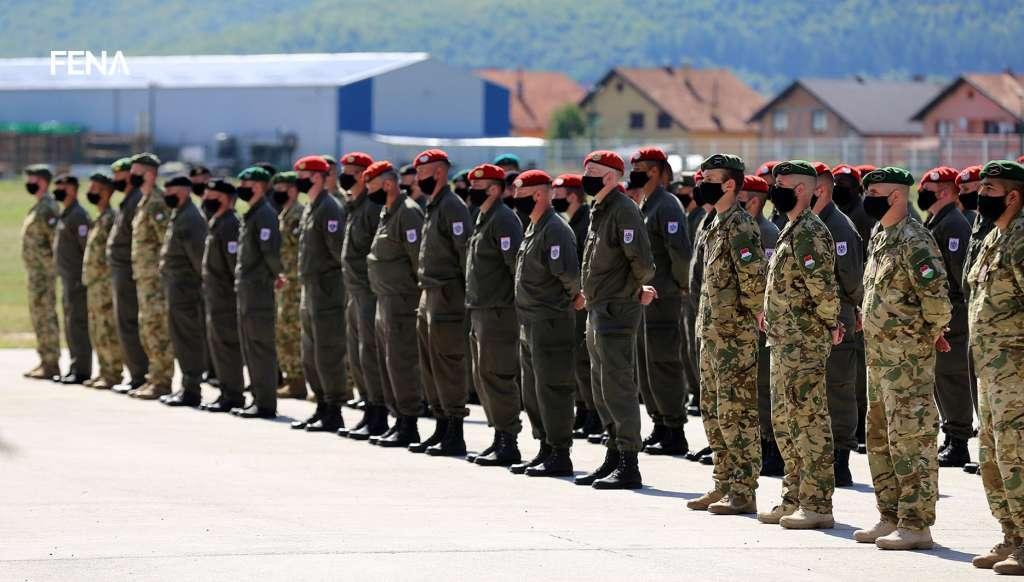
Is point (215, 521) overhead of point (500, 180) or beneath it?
beneath

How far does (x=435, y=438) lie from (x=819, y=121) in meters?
93.9

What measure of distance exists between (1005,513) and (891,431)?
722 millimetres

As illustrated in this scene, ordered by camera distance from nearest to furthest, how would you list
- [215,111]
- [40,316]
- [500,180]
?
[500,180], [40,316], [215,111]

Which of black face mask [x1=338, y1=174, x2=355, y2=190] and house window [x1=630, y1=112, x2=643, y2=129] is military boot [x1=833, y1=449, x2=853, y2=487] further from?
house window [x1=630, y1=112, x2=643, y2=129]

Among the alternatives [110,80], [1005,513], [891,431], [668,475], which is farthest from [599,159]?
[110,80]

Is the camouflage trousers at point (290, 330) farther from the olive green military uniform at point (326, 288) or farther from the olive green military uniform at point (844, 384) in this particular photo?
the olive green military uniform at point (844, 384)

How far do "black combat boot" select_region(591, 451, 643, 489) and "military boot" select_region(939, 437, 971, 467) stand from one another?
2474 mm

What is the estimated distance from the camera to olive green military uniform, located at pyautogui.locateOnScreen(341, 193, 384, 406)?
1384 centimetres

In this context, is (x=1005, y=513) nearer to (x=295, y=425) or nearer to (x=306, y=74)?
(x=295, y=425)

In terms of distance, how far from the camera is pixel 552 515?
10.1 meters

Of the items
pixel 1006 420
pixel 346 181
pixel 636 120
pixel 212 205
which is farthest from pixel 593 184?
pixel 636 120

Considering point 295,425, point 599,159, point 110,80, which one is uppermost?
point 110,80

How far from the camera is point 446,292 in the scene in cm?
1285

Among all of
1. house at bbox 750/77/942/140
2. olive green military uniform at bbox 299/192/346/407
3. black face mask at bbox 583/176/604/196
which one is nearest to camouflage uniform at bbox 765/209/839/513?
black face mask at bbox 583/176/604/196
